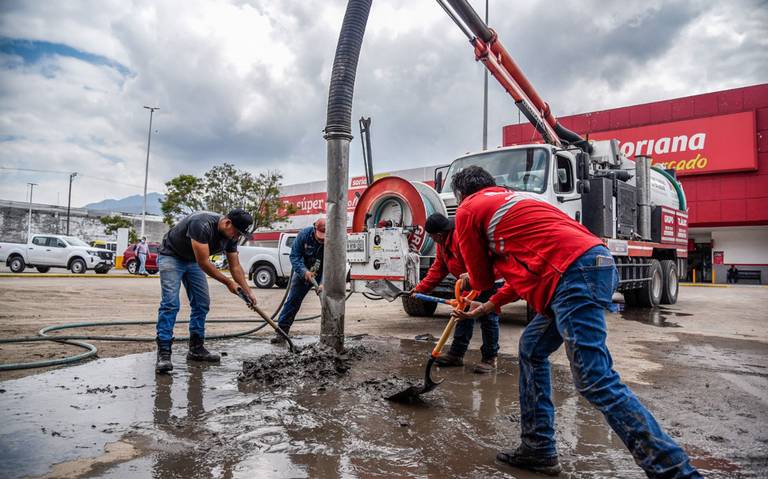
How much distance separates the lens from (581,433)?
3152 millimetres

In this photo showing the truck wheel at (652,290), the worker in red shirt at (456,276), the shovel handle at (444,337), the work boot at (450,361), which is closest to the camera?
the shovel handle at (444,337)

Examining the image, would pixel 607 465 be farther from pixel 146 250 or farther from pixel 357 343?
pixel 146 250

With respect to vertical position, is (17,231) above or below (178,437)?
above

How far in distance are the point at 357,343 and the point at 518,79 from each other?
6433 mm

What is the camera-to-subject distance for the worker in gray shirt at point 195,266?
452 cm

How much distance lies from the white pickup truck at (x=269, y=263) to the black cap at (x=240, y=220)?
9842 millimetres

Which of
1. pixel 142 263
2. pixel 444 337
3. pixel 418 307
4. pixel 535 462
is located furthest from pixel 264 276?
pixel 535 462

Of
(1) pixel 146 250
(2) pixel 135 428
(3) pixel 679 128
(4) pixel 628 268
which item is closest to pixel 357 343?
(2) pixel 135 428

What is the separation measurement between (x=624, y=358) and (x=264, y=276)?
11.4 metres

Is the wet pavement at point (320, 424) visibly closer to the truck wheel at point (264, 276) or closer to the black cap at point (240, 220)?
the black cap at point (240, 220)

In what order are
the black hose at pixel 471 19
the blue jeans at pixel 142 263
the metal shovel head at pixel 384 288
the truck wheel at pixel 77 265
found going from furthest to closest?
the blue jeans at pixel 142 263 → the truck wheel at pixel 77 265 → the black hose at pixel 471 19 → the metal shovel head at pixel 384 288

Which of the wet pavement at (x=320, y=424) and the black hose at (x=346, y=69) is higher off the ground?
→ the black hose at (x=346, y=69)

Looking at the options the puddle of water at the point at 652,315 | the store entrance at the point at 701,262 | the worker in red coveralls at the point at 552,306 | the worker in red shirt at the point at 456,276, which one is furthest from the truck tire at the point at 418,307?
the store entrance at the point at 701,262

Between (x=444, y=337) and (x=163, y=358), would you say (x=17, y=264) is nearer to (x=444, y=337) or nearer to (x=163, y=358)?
(x=163, y=358)
